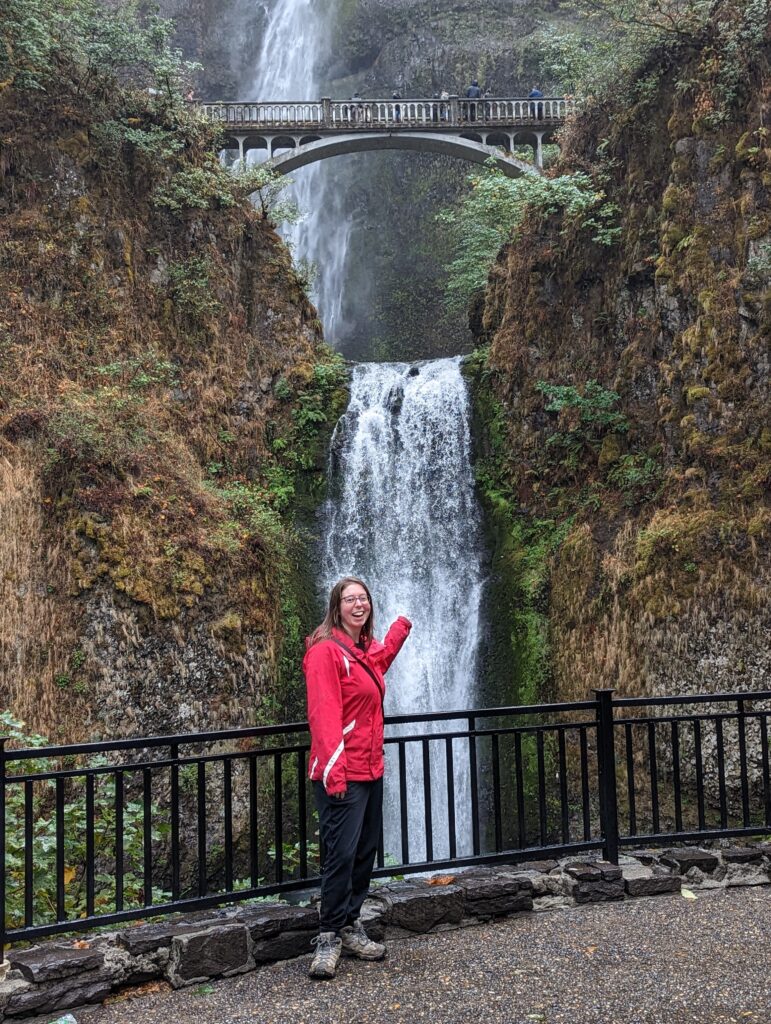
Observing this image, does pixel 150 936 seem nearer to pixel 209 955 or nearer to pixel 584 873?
pixel 209 955

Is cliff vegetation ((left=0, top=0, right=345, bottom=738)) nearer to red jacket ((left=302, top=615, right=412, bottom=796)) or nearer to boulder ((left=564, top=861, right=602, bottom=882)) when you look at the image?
boulder ((left=564, top=861, right=602, bottom=882))

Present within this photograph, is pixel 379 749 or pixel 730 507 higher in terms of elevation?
pixel 730 507

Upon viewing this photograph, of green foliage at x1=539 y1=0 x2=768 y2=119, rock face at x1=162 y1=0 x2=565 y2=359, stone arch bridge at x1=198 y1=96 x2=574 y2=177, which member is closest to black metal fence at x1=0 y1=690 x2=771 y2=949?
green foliage at x1=539 y1=0 x2=768 y2=119

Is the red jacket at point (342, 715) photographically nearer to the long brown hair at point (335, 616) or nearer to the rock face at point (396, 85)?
the long brown hair at point (335, 616)

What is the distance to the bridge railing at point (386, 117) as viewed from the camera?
22.0 metres

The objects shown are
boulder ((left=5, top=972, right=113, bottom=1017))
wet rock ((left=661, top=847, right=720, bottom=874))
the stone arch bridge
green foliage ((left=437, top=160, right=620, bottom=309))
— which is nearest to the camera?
boulder ((left=5, top=972, right=113, bottom=1017))

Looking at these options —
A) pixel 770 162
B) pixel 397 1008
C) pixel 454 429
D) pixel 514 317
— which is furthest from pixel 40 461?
pixel 770 162

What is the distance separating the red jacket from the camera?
438 cm

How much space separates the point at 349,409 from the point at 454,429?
212cm

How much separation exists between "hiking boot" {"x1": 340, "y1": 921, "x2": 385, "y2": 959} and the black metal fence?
403mm

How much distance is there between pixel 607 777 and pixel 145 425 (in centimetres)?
1010

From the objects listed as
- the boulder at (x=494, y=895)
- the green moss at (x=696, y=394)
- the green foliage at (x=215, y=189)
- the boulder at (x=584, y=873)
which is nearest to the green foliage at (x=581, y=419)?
the green moss at (x=696, y=394)

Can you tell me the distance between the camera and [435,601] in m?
13.9

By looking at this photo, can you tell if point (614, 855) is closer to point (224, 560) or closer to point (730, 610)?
point (730, 610)
